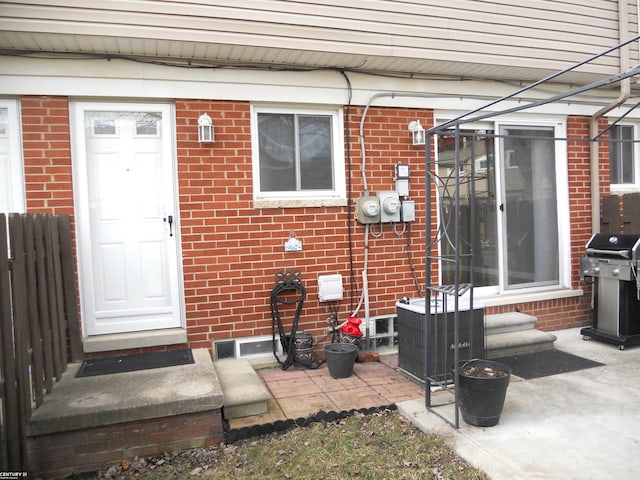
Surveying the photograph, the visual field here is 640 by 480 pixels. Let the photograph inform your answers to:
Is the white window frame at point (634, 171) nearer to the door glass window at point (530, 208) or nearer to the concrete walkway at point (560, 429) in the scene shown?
the door glass window at point (530, 208)

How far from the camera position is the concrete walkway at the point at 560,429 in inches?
120

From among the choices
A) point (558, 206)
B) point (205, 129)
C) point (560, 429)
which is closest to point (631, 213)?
point (558, 206)

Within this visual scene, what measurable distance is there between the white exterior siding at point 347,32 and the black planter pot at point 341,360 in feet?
9.37

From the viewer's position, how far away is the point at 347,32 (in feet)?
15.8

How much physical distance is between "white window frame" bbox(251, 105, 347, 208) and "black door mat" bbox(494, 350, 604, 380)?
2432mm

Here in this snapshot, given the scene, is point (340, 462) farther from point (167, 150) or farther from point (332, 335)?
point (167, 150)

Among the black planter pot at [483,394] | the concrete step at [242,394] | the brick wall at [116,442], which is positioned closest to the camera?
the brick wall at [116,442]

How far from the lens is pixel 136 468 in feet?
11.0

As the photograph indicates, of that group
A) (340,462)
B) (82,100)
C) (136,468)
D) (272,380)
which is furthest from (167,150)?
(340,462)

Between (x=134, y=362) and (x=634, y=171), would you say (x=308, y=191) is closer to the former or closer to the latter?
(x=134, y=362)

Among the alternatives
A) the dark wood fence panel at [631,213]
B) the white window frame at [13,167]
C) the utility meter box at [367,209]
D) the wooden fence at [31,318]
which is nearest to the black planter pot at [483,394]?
the utility meter box at [367,209]

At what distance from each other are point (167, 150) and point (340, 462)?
329cm

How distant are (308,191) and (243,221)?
2.57 feet

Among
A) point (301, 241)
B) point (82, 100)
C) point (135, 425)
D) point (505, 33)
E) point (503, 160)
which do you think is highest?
point (505, 33)
